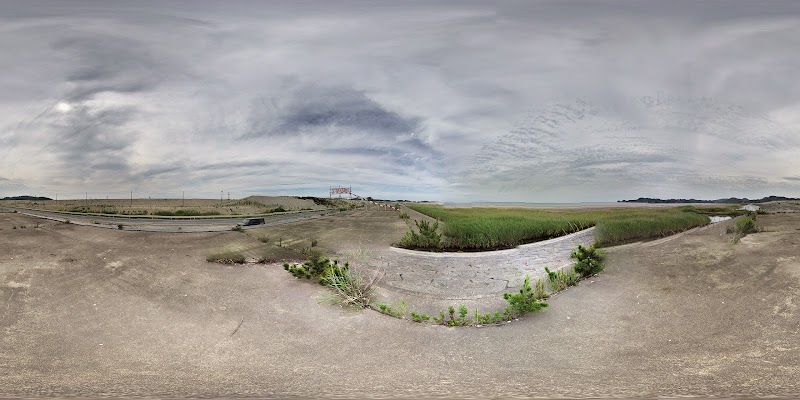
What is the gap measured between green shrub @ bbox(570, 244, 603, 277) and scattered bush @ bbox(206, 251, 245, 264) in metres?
6.30

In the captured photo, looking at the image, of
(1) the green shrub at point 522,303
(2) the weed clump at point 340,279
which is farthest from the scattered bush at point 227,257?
(1) the green shrub at point 522,303

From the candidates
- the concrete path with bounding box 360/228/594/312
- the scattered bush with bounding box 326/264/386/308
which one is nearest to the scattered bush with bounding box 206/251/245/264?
the scattered bush with bounding box 326/264/386/308

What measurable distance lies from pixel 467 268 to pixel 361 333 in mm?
3358

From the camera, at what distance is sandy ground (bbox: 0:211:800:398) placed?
147 inches

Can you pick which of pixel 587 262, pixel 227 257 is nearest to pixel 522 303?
pixel 587 262


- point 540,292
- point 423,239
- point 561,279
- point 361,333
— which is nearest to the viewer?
point 361,333

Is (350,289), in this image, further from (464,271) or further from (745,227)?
(745,227)

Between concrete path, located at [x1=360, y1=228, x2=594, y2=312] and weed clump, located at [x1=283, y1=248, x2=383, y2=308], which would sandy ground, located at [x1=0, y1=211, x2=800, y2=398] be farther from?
concrete path, located at [x1=360, y1=228, x2=594, y2=312]

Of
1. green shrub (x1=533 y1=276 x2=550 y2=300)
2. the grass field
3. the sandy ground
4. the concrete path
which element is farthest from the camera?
the grass field

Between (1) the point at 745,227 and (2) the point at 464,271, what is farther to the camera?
(1) the point at 745,227

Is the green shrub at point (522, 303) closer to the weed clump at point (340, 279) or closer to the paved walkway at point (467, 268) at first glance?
the paved walkway at point (467, 268)

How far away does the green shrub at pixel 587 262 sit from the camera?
661cm

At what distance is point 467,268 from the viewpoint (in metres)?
7.69

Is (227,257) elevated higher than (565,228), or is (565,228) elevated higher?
(565,228)
